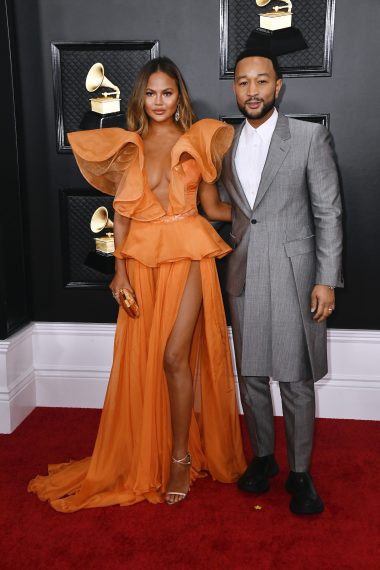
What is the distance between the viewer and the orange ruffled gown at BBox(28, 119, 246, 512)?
8.04 ft

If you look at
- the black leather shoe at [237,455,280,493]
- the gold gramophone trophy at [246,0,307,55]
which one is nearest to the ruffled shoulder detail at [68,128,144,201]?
the gold gramophone trophy at [246,0,307,55]

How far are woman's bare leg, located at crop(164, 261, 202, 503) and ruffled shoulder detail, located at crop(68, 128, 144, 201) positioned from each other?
417 millimetres

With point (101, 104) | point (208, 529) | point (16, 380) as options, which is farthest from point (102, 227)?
point (208, 529)

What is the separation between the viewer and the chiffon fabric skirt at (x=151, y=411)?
2.56 meters

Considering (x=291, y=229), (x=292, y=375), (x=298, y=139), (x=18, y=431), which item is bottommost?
(x=18, y=431)

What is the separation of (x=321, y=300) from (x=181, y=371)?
641 millimetres

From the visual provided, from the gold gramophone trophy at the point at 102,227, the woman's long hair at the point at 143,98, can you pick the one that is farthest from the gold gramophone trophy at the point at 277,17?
the gold gramophone trophy at the point at 102,227

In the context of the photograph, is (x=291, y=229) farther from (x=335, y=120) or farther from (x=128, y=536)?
(x=128, y=536)

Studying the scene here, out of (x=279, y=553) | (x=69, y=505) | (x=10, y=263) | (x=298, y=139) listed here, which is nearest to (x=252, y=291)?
(x=298, y=139)

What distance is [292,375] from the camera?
94.9 inches

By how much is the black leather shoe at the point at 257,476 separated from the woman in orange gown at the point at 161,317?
0.08m

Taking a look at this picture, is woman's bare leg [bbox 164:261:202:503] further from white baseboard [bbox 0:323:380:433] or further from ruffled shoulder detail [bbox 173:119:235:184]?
white baseboard [bbox 0:323:380:433]

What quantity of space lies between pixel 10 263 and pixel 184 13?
1531 mm

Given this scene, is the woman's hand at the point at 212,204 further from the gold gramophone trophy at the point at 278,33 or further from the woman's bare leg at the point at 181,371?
the gold gramophone trophy at the point at 278,33
